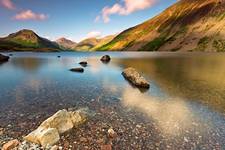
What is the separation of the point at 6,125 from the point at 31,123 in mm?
1748

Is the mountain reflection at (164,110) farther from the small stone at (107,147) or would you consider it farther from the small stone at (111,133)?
the small stone at (107,147)

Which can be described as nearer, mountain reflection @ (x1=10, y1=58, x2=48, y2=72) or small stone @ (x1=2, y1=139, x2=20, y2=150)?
small stone @ (x1=2, y1=139, x2=20, y2=150)

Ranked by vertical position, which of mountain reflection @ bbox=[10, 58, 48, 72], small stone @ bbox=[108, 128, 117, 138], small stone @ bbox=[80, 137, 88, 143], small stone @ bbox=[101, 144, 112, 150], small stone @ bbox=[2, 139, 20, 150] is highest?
small stone @ bbox=[2, 139, 20, 150]

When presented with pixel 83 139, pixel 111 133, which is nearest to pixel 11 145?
pixel 83 139

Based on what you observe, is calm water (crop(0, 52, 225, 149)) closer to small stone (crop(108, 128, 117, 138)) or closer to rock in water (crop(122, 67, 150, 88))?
small stone (crop(108, 128, 117, 138))

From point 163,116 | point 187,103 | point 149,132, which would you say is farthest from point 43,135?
point 187,103

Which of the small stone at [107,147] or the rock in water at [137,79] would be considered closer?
the small stone at [107,147]

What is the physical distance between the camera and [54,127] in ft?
40.4

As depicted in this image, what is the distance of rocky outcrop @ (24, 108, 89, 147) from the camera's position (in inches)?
424

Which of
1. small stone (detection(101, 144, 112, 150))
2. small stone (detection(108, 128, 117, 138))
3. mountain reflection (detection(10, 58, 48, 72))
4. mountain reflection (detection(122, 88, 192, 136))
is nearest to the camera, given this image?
small stone (detection(101, 144, 112, 150))

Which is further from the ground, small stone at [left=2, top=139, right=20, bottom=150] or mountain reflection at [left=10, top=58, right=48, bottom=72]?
→ small stone at [left=2, top=139, right=20, bottom=150]

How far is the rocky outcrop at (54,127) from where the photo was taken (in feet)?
35.3

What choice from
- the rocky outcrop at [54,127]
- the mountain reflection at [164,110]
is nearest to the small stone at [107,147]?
the rocky outcrop at [54,127]

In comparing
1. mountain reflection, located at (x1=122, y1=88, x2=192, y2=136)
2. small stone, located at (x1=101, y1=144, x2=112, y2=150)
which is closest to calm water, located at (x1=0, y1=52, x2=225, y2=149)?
mountain reflection, located at (x1=122, y1=88, x2=192, y2=136)
